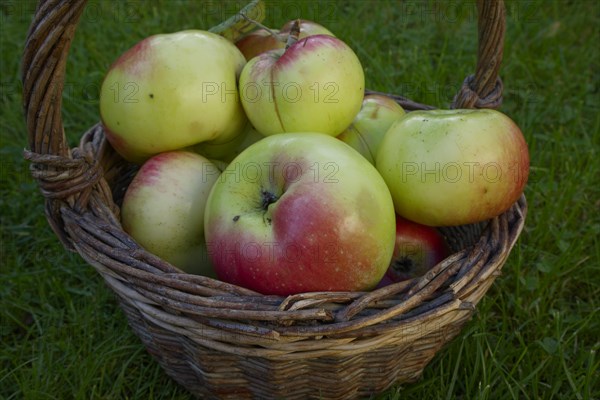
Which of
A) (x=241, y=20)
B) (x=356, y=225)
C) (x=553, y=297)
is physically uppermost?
(x=241, y=20)

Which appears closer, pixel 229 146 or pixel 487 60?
pixel 487 60

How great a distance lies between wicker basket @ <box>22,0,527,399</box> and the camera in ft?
3.20

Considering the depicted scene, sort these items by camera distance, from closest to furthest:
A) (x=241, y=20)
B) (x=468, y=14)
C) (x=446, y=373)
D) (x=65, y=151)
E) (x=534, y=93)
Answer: (x=65, y=151) < (x=446, y=373) < (x=241, y=20) < (x=534, y=93) < (x=468, y=14)

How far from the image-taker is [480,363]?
4.36 feet

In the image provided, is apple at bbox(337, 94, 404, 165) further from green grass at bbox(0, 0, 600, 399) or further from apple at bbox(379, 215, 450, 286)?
green grass at bbox(0, 0, 600, 399)

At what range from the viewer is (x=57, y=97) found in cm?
104

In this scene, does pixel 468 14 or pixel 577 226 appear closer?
pixel 577 226

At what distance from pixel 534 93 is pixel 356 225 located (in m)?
1.42

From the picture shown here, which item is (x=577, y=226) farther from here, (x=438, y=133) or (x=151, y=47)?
(x=151, y=47)

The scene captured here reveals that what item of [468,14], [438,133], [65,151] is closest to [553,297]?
[438,133]

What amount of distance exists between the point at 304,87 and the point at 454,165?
312 millimetres

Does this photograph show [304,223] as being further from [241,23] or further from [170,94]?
[241,23]

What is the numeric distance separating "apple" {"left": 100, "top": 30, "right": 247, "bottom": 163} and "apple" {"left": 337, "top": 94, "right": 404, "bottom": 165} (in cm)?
25

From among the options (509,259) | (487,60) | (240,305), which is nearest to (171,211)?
(240,305)
